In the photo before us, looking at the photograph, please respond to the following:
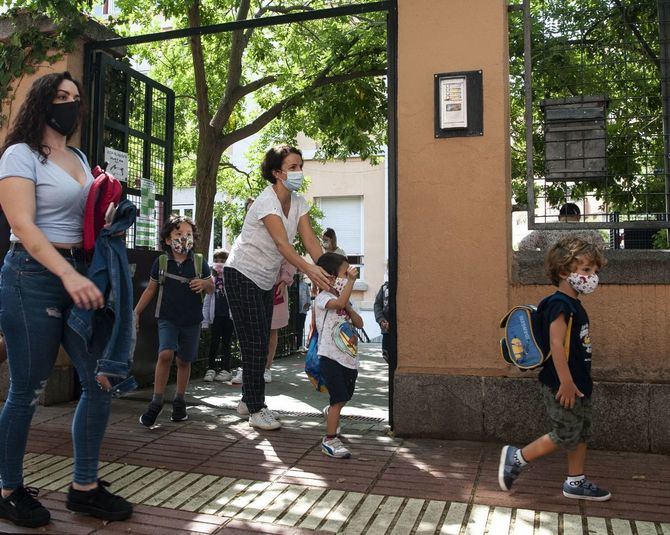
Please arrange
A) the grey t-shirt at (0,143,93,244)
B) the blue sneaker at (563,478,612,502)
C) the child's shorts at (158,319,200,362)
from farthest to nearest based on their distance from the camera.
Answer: the child's shorts at (158,319,200,362), the blue sneaker at (563,478,612,502), the grey t-shirt at (0,143,93,244)

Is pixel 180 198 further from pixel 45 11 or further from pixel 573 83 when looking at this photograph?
pixel 573 83

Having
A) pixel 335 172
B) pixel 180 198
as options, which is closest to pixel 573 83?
pixel 335 172

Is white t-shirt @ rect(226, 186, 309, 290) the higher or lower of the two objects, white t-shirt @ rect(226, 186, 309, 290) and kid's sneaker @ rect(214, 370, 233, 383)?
the higher

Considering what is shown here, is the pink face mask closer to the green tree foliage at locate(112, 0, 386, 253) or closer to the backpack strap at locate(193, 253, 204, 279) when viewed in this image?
the backpack strap at locate(193, 253, 204, 279)

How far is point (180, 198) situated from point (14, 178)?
25.2 m

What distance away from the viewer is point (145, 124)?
703cm

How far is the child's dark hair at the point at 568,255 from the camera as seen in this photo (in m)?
3.72

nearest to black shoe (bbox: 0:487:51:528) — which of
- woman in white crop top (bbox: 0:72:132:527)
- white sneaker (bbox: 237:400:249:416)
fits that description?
woman in white crop top (bbox: 0:72:132:527)

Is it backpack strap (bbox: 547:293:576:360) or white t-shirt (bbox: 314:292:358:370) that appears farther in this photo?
white t-shirt (bbox: 314:292:358:370)

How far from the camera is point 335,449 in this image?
14.4 ft

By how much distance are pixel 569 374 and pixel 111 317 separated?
2.35 m

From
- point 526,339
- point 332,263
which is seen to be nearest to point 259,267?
point 332,263

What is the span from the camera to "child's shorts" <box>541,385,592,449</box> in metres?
3.63

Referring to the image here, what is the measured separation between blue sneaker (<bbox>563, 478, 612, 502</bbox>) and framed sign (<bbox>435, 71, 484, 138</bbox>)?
2522 millimetres
